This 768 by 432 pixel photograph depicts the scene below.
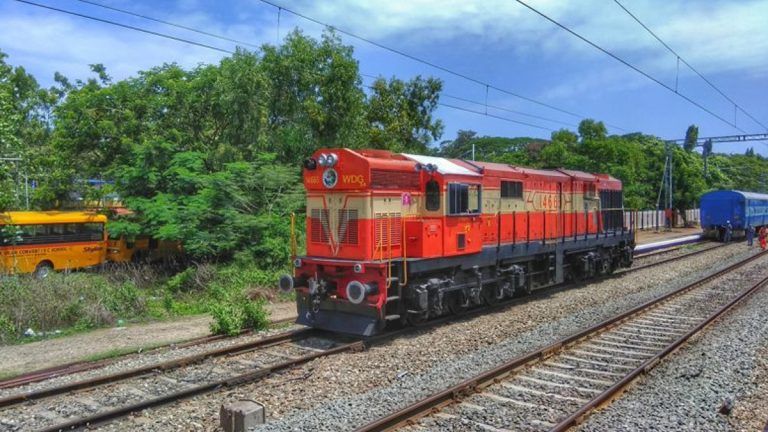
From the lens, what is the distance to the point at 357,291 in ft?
30.8

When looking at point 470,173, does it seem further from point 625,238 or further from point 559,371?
point 625,238

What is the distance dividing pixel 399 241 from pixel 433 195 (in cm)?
126

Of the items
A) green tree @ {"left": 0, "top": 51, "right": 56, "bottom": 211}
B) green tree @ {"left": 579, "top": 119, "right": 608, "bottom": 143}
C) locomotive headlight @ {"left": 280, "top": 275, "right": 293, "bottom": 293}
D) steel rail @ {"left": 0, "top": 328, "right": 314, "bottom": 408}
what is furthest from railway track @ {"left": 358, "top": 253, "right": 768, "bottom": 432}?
green tree @ {"left": 579, "top": 119, "right": 608, "bottom": 143}

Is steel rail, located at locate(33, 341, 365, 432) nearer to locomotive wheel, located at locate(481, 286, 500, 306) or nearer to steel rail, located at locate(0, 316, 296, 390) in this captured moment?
steel rail, located at locate(0, 316, 296, 390)

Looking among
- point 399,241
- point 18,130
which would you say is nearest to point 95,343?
point 399,241

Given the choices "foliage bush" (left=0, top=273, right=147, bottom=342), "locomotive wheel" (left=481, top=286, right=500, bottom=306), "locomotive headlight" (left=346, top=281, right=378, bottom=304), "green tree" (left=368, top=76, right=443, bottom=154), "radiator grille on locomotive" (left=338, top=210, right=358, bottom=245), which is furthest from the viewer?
"green tree" (left=368, top=76, right=443, bottom=154)

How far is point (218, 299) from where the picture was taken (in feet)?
47.9

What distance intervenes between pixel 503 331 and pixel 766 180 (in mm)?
91935

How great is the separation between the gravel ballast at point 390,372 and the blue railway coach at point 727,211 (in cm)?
2530

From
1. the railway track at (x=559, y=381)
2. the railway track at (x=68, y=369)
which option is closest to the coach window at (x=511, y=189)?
the railway track at (x=559, y=381)

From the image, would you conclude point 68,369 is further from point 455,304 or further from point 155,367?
point 455,304

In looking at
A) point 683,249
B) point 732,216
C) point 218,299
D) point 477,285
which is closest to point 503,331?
point 477,285

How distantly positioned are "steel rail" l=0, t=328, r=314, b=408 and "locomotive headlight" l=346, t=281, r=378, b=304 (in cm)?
145

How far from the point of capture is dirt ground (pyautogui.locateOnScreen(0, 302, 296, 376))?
8.84 meters
